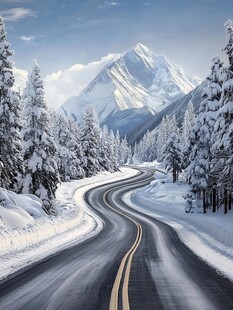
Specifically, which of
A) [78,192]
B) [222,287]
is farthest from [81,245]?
[78,192]

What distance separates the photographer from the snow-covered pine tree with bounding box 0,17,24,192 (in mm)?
26156

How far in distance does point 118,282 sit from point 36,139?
21257mm

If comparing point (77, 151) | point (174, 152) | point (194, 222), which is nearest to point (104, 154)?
point (77, 151)

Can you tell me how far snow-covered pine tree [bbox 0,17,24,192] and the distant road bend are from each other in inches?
398

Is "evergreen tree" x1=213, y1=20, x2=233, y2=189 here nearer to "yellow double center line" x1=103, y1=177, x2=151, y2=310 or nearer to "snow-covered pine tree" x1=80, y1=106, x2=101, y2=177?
"yellow double center line" x1=103, y1=177, x2=151, y2=310

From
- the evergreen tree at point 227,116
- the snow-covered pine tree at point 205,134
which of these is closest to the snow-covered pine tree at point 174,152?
the snow-covered pine tree at point 205,134

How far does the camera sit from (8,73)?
85.7 feet

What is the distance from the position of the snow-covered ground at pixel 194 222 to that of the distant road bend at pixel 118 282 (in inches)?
38.5

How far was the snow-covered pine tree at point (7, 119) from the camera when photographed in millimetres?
26156

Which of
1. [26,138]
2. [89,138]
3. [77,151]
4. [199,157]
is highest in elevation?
[89,138]

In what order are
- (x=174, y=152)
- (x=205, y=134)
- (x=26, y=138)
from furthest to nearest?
(x=174, y=152) < (x=205, y=134) < (x=26, y=138)

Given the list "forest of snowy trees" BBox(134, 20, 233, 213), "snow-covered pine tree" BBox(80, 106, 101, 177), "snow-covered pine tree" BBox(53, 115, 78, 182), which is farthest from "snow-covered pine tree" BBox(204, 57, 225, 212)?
"snow-covered pine tree" BBox(80, 106, 101, 177)

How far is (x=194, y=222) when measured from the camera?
33.3m

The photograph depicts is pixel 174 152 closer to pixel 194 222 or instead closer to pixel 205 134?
pixel 205 134
